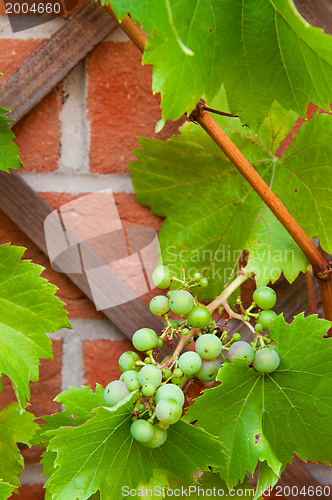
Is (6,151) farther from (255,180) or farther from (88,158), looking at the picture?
(255,180)

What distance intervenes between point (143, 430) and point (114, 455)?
0.05 meters

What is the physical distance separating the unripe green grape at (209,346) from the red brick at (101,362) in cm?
23

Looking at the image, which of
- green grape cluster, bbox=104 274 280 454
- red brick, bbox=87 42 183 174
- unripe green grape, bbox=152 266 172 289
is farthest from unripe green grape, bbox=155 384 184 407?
red brick, bbox=87 42 183 174

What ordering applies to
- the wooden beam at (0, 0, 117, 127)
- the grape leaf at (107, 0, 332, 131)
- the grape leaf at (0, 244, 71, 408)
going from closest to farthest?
the grape leaf at (107, 0, 332, 131)
the grape leaf at (0, 244, 71, 408)
the wooden beam at (0, 0, 117, 127)

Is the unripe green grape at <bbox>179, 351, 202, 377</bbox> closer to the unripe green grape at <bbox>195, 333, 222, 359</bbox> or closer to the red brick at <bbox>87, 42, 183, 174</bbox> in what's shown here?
the unripe green grape at <bbox>195, 333, 222, 359</bbox>

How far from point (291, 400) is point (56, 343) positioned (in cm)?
34

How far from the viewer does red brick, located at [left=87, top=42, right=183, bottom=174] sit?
1.63ft

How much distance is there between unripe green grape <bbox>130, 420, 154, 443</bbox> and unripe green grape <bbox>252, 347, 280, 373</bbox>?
0.34 ft

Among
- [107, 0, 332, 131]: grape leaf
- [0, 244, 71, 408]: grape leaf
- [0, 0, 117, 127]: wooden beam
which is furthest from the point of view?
[0, 0, 117, 127]: wooden beam

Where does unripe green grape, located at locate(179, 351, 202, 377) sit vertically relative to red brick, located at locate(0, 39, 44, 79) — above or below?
below

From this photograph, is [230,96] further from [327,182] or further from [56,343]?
[56,343]

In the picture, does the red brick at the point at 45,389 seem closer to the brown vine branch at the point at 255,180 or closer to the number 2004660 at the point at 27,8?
the brown vine branch at the point at 255,180

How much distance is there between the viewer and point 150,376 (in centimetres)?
28

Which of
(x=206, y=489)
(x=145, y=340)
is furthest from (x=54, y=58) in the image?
(x=206, y=489)
